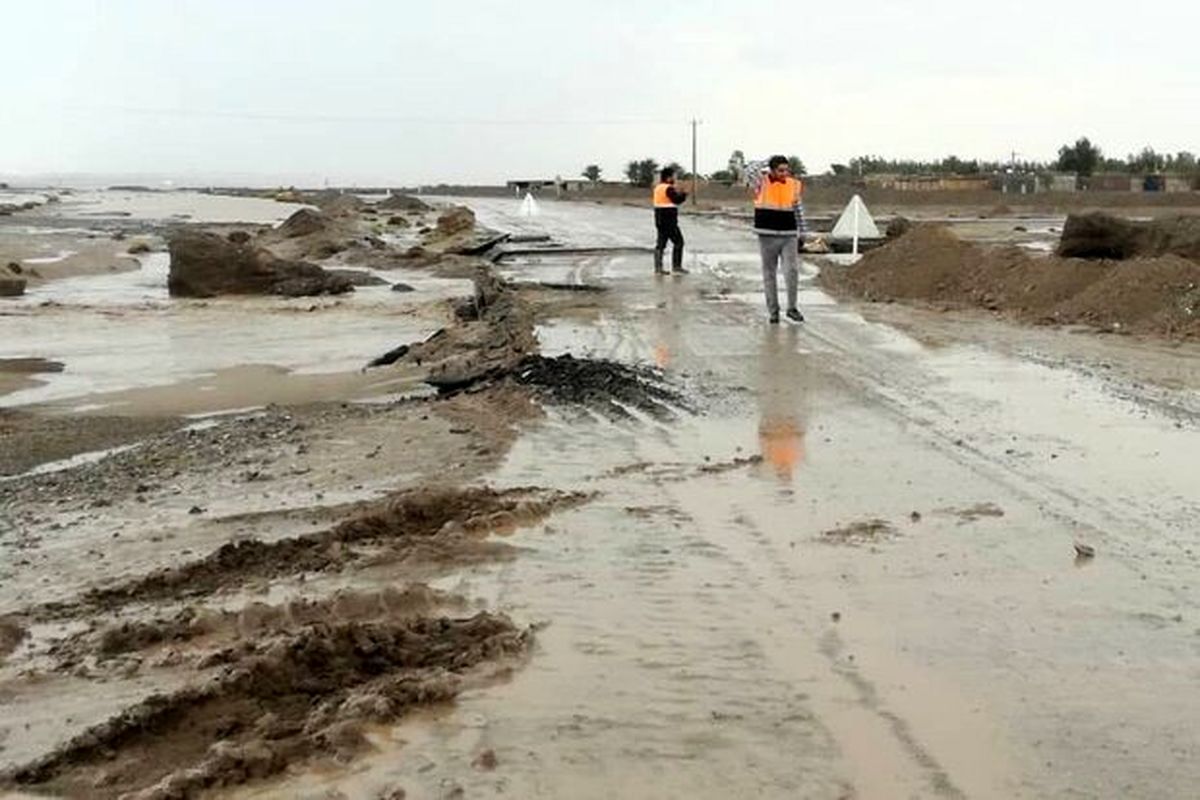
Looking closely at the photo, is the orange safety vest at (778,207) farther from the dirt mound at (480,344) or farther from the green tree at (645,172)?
the green tree at (645,172)

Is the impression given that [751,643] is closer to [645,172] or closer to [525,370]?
[525,370]

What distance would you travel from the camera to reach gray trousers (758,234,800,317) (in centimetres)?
1414

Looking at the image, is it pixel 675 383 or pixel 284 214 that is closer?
pixel 675 383

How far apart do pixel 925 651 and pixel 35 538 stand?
468 cm

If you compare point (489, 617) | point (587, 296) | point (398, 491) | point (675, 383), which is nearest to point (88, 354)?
point (587, 296)

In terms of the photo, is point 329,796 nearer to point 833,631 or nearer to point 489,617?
point 489,617

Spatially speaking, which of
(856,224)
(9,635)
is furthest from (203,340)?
(856,224)

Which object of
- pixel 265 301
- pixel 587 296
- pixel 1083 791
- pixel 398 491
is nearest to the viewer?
pixel 1083 791

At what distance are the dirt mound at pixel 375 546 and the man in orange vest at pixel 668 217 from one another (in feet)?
46.9

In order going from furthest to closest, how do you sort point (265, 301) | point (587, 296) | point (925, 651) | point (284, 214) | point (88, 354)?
1. point (284, 214)
2. point (265, 301)
3. point (587, 296)
4. point (88, 354)
5. point (925, 651)

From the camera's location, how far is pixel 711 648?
486 centimetres

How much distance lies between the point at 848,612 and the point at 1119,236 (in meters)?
13.5

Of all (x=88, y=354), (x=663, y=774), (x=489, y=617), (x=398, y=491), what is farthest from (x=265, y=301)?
(x=663, y=774)

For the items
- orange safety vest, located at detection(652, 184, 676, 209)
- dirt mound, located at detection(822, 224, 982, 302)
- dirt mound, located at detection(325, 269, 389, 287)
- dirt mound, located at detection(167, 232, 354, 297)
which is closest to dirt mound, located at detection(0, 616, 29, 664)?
dirt mound, located at detection(822, 224, 982, 302)
